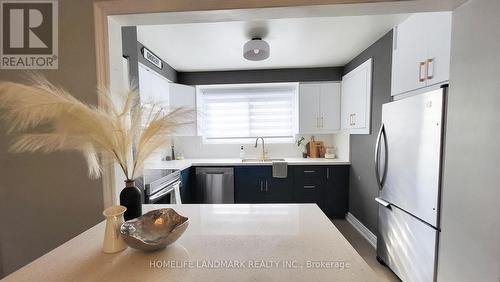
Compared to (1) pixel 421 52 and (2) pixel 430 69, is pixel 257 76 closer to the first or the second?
(1) pixel 421 52

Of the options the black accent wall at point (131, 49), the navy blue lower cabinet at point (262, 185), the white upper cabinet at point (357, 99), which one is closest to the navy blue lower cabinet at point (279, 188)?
the navy blue lower cabinet at point (262, 185)

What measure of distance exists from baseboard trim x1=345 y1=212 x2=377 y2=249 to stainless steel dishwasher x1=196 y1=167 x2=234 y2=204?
170cm

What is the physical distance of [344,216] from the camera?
3.12 meters

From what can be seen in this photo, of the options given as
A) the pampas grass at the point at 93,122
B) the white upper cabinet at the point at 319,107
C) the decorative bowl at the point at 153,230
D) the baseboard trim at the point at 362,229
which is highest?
the white upper cabinet at the point at 319,107

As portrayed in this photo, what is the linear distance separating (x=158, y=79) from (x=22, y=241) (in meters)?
2.03

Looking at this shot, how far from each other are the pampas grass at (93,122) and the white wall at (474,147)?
4.34 ft

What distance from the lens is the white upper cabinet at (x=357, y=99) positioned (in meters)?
2.44

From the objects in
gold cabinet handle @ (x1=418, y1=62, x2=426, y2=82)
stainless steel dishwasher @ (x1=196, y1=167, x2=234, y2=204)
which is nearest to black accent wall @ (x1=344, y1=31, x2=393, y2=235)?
gold cabinet handle @ (x1=418, y1=62, x2=426, y2=82)

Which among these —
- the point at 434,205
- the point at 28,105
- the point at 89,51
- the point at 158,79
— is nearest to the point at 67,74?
the point at 89,51

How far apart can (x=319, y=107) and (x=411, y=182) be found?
1826 mm

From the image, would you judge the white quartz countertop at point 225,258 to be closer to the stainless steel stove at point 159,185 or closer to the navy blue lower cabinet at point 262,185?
the stainless steel stove at point 159,185

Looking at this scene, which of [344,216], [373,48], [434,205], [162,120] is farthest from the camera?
[344,216]

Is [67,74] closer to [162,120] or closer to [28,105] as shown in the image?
[28,105]

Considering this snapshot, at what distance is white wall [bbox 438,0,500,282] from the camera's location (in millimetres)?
921
